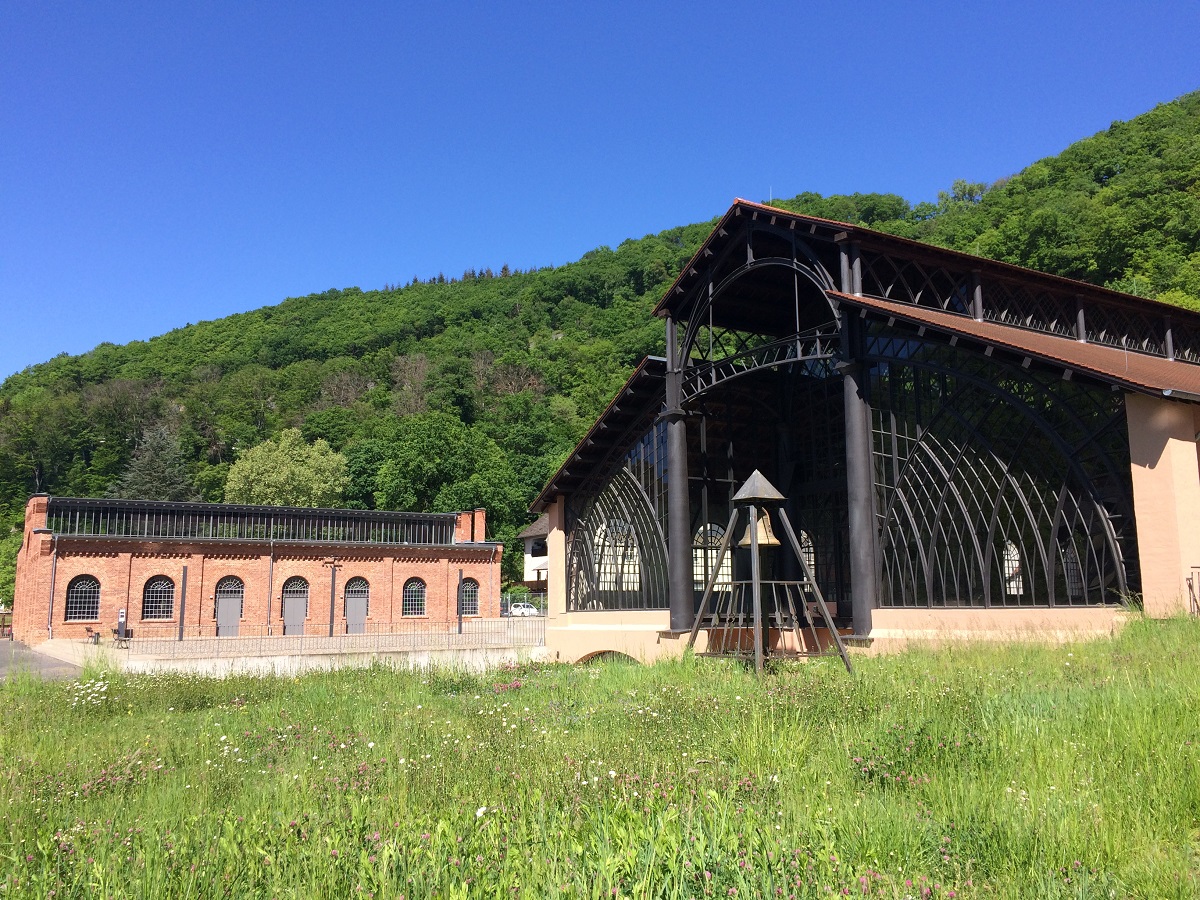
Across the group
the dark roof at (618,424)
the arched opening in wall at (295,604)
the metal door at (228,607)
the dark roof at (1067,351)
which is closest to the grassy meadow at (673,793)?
the dark roof at (1067,351)

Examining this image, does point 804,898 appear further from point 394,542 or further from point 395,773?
point 394,542

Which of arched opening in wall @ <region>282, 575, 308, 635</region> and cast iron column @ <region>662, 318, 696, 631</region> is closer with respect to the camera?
cast iron column @ <region>662, 318, 696, 631</region>

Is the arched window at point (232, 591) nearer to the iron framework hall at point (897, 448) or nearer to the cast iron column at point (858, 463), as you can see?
the iron framework hall at point (897, 448)

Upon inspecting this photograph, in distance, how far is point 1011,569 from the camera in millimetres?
13945

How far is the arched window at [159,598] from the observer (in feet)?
115

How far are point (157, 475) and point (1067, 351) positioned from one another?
250 feet

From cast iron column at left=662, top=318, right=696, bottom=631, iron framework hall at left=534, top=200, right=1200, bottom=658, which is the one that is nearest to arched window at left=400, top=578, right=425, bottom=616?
iron framework hall at left=534, top=200, right=1200, bottom=658

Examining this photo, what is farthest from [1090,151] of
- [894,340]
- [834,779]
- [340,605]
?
[834,779]

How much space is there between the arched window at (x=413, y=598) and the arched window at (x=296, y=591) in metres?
4.36

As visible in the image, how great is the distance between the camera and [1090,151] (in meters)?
51.2

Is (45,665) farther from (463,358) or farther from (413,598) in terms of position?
(463,358)

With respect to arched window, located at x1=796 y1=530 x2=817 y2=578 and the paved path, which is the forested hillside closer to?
arched window, located at x1=796 y1=530 x2=817 y2=578

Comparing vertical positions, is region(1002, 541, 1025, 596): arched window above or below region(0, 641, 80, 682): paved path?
above

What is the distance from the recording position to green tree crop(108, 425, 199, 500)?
74688 mm
